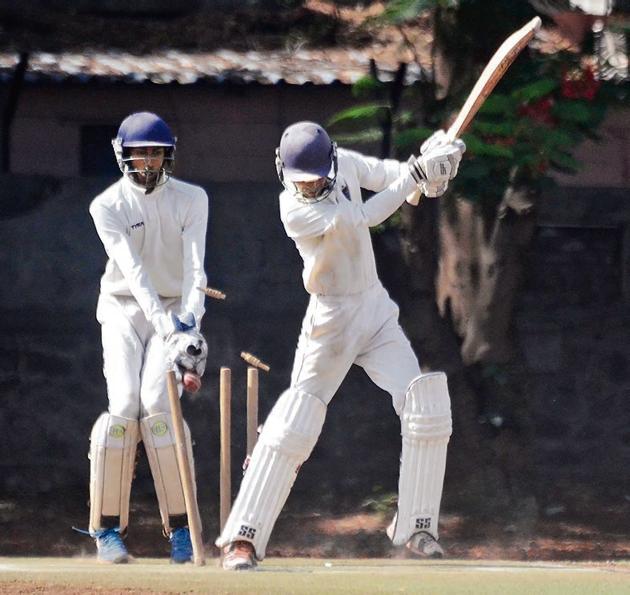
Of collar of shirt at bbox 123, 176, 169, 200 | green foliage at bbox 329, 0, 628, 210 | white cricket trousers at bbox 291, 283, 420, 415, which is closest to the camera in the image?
white cricket trousers at bbox 291, 283, 420, 415

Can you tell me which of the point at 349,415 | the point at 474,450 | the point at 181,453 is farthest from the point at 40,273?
the point at 181,453

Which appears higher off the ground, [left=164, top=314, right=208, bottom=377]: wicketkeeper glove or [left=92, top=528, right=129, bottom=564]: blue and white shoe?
[left=164, top=314, right=208, bottom=377]: wicketkeeper glove

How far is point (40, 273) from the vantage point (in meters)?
11.9

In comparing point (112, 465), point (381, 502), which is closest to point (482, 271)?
point (381, 502)

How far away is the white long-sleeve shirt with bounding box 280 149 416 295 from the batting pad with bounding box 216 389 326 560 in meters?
0.49

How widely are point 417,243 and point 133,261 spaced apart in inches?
154

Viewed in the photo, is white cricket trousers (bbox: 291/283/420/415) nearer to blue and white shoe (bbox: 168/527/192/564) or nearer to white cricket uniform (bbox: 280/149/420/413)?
white cricket uniform (bbox: 280/149/420/413)

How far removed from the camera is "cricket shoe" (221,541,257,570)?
7.09 m

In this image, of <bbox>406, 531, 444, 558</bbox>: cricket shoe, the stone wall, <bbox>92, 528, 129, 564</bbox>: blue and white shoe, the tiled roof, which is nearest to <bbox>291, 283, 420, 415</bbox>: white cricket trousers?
<bbox>406, 531, 444, 558</bbox>: cricket shoe

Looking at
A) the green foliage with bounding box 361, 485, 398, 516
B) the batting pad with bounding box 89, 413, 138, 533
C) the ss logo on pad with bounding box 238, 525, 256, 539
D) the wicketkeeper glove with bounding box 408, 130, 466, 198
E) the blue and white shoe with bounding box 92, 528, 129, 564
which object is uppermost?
the wicketkeeper glove with bounding box 408, 130, 466, 198

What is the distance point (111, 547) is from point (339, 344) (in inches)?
53.3

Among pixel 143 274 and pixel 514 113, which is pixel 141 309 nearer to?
pixel 143 274

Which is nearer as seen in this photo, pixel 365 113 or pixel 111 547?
pixel 111 547

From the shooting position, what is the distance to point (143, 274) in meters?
7.53
